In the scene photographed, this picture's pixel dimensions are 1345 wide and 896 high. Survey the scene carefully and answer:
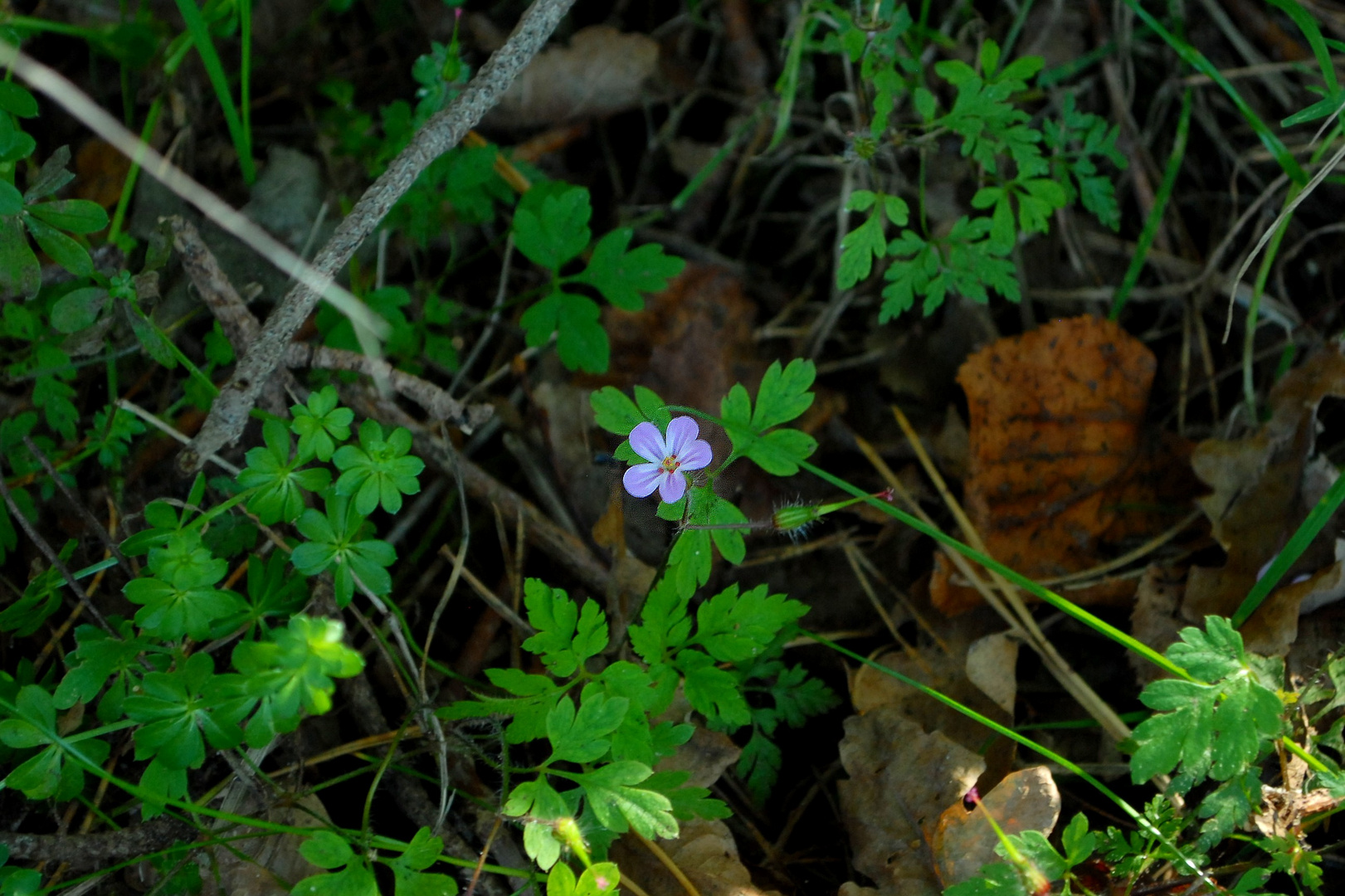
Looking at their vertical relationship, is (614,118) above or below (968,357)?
above

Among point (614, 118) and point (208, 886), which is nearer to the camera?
point (208, 886)

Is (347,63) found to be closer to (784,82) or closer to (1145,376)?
(784,82)

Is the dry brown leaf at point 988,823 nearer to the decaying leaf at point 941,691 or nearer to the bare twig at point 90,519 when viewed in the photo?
the decaying leaf at point 941,691

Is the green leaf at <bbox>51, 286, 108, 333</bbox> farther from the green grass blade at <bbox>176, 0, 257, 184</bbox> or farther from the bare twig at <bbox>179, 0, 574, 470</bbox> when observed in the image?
Answer: the green grass blade at <bbox>176, 0, 257, 184</bbox>

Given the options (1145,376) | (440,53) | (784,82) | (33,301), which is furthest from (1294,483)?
(33,301)

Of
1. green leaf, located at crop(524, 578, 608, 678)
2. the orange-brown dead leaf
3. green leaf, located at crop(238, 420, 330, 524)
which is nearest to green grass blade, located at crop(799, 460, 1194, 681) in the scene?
green leaf, located at crop(524, 578, 608, 678)

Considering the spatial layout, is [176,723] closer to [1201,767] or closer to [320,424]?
[320,424]
